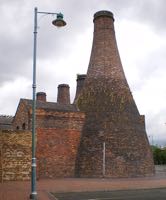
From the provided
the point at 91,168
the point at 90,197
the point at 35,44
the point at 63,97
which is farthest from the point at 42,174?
the point at 63,97

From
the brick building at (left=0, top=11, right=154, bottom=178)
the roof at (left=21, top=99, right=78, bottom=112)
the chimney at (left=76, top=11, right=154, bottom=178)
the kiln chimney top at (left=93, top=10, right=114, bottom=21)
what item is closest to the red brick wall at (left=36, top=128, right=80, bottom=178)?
the brick building at (left=0, top=11, right=154, bottom=178)

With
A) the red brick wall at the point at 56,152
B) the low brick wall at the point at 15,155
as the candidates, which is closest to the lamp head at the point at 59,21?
the low brick wall at the point at 15,155

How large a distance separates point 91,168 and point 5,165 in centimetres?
671

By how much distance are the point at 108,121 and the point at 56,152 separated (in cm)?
440

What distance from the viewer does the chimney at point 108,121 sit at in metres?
28.1

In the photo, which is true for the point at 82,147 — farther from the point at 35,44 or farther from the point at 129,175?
the point at 35,44

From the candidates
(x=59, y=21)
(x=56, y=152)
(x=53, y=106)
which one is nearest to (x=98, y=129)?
(x=56, y=152)

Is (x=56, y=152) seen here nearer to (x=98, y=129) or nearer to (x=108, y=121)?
(x=98, y=129)

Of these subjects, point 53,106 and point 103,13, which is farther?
point 103,13

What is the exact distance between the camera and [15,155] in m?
24.5

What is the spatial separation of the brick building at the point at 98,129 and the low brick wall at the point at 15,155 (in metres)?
2.69

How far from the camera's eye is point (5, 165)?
2414 centimetres

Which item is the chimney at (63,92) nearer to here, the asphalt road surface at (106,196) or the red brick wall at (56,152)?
the red brick wall at (56,152)

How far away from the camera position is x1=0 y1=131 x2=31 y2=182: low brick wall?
79.2 ft
